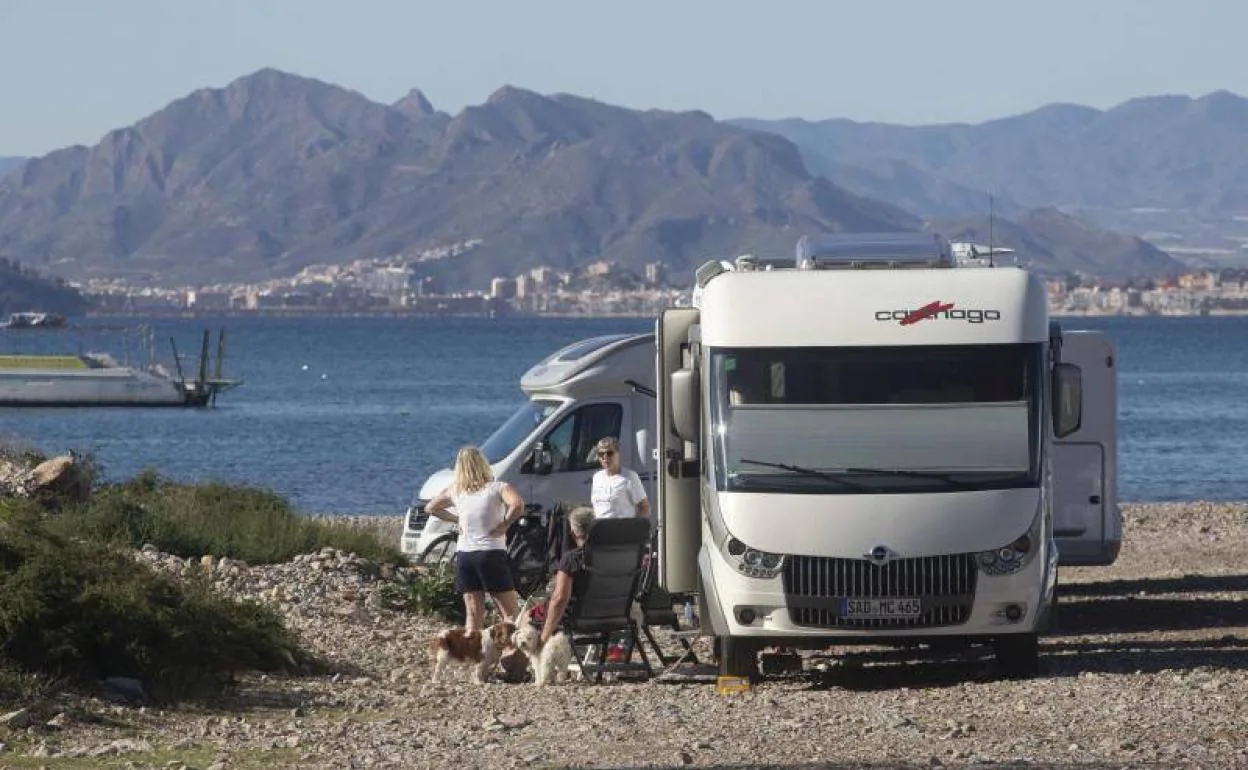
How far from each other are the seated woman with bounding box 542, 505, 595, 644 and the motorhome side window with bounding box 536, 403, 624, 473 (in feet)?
17.7

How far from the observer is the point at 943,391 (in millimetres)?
14148

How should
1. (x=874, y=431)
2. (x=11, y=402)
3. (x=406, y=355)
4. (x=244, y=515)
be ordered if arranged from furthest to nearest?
(x=406, y=355) → (x=11, y=402) → (x=244, y=515) → (x=874, y=431)

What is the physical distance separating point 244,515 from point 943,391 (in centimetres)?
1082

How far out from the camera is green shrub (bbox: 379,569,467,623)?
60.8 ft

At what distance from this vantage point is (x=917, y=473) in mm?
13930

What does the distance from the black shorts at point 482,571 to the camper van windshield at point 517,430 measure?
16.6 feet

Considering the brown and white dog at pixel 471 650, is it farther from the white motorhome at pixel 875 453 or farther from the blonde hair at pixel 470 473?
the white motorhome at pixel 875 453

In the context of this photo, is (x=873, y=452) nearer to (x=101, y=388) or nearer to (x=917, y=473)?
(x=917, y=473)

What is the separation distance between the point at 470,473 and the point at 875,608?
315 cm

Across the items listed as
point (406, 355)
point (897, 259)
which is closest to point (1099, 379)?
point (897, 259)

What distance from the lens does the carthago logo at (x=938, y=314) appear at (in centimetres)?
1414

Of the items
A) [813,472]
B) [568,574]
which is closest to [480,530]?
[568,574]

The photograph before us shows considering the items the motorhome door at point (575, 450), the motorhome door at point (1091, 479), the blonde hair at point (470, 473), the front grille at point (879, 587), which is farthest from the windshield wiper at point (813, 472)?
the motorhome door at point (575, 450)

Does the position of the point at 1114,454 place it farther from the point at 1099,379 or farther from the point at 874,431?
the point at 874,431
